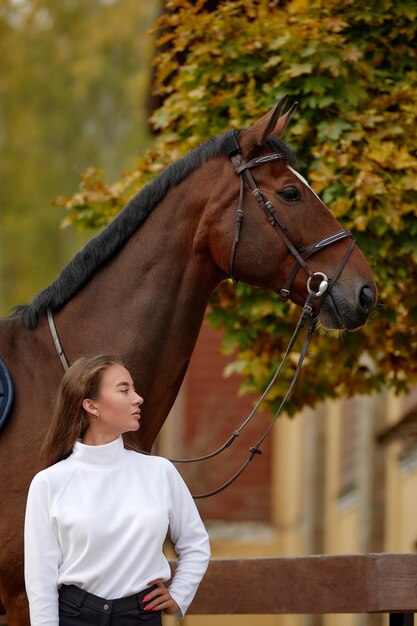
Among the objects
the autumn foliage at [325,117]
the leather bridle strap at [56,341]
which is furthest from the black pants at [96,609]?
the autumn foliage at [325,117]

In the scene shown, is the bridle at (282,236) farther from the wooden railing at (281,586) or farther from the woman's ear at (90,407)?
the wooden railing at (281,586)

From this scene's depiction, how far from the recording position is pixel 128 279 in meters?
3.89

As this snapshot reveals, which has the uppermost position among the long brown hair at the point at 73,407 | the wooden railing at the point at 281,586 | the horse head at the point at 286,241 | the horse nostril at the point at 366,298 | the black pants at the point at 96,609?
the horse head at the point at 286,241

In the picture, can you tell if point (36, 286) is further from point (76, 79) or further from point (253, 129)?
point (253, 129)

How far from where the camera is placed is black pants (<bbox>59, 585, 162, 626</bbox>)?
2.89m

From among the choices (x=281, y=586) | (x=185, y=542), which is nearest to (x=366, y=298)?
(x=185, y=542)

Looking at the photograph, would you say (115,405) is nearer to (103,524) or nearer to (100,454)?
(100,454)

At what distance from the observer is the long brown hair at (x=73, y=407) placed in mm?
3055

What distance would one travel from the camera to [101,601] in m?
2.90

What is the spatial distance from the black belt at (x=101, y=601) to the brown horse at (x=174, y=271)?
0.89 metres

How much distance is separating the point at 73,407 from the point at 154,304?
0.86 meters

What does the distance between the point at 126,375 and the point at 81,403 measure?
0.50 feet

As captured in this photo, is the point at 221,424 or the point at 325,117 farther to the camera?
the point at 221,424

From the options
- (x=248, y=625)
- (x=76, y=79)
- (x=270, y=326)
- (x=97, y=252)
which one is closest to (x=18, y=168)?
(x=76, y=79)
